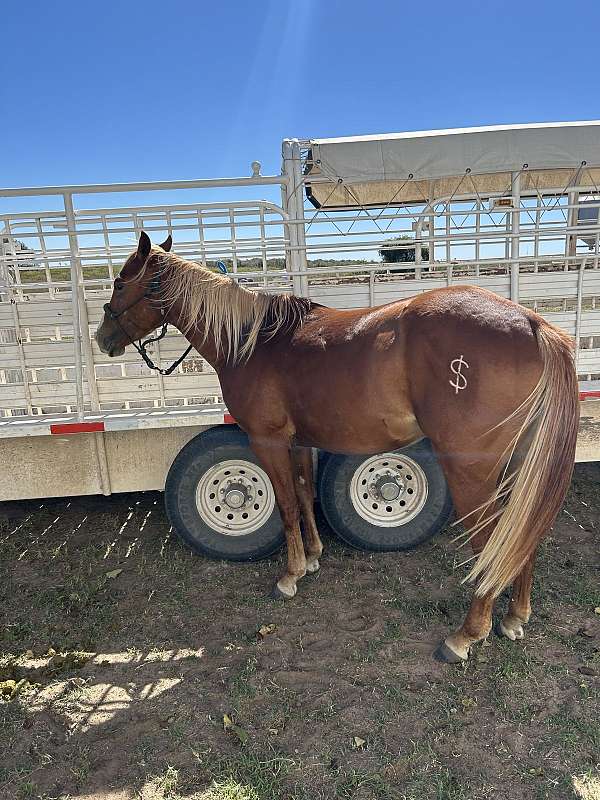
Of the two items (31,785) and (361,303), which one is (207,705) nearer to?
(31,785)

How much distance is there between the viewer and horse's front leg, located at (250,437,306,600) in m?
2.98

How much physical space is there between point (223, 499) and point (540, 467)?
2.03 meters

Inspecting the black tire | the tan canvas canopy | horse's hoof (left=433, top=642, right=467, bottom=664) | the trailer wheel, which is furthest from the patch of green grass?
the tan canvas canopy

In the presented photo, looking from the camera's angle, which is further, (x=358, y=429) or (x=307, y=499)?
(x=307, y=499)

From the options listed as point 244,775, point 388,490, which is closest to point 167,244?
point 388,490

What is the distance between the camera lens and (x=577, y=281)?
→ 138 inches

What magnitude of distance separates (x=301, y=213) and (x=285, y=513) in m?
1.99

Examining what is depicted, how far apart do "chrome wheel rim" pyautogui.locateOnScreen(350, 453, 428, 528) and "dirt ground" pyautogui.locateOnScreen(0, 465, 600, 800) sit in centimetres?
31

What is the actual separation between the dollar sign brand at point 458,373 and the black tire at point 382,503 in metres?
1.08

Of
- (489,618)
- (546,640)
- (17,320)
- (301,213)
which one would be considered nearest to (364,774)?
(489,618)

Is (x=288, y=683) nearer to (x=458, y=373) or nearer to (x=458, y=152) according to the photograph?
(x=458, y=373)

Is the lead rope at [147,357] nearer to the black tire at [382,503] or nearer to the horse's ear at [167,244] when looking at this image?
the horse's ear at [167,244]

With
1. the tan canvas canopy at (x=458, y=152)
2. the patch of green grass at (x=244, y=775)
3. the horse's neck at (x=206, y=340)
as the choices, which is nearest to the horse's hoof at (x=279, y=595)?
the patch of green grass at (x=244, y=775)

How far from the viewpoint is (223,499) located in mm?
Answer: 3393
